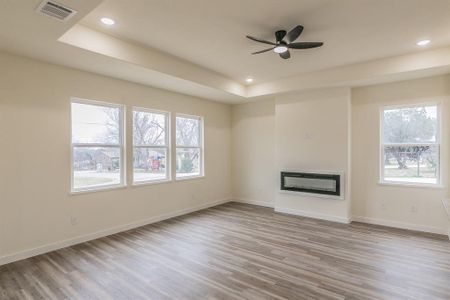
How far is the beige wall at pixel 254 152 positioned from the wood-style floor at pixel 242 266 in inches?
76.8

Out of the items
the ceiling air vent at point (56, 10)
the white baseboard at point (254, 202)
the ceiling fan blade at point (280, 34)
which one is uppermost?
the ceiling fan blade at point (280, 34)

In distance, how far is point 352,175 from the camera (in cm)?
516

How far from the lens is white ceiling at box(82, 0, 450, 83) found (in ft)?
8.87

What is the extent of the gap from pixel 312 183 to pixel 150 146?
3522mm

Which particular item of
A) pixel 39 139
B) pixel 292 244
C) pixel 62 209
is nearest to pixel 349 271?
pixel 292 244

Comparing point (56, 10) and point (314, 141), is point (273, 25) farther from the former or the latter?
point (314, 141)

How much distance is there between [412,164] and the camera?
183 inches

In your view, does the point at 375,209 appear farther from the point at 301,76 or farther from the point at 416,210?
the point at 301,76

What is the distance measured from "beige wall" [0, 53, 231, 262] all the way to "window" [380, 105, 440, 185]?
4764 millimetres

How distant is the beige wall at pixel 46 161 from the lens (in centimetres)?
329

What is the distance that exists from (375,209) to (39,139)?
5943 mm

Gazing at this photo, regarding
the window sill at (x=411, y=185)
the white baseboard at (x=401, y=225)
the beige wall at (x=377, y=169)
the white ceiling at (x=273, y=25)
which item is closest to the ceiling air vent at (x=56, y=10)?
the white ceiling at (x=273, y=25)

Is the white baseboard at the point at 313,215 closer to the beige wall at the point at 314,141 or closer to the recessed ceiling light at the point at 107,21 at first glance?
the beige wall at the point at 314,141

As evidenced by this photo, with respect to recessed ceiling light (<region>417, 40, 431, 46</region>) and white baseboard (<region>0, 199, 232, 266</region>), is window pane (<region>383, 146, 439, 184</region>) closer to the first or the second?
recessed ceiling light (<region>417, 40, 431, 46</region>)
